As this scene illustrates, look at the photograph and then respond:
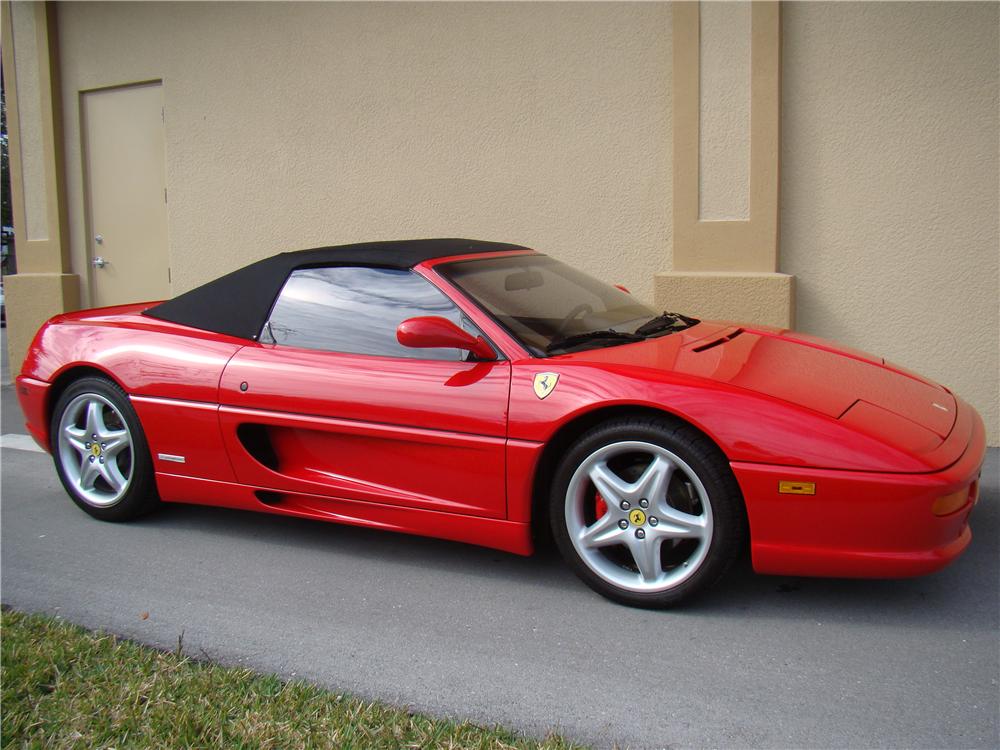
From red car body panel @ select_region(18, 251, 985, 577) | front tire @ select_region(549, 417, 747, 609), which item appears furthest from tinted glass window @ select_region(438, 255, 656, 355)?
front tire @ select_region(549, 417, 747, 609)

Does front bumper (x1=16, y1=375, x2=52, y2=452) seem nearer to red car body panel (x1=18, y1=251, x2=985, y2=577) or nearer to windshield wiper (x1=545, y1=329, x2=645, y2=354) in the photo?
red car body panel (x1=18, y1=251, x2=985, y2=577)

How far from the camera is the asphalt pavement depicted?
2.63m

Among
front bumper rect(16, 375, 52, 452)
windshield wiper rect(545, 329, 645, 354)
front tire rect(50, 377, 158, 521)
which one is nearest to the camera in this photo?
windshield wiper rect(545, 329, 645, 354)

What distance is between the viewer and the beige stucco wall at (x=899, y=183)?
5.31m

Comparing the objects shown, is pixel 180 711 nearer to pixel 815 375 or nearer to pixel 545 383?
pixel 545 383

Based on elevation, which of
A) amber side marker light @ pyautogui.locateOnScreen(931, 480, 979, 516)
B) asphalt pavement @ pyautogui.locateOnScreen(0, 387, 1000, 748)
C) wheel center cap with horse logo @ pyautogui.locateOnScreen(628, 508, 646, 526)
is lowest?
asphalt pavement @ pyautogui.locateOnScreen(0, 387, 1000, 748)

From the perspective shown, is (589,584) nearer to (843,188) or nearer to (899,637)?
(899,637)

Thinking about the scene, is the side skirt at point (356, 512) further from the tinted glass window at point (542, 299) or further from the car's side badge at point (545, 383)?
the tinted glass window at point (542, 299)

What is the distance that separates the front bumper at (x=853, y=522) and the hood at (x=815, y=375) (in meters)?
0.17

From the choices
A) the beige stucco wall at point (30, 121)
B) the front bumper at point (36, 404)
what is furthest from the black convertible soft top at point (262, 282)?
the beige stucco wall at point (30, 121)

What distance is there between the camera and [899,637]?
3047 millimetres

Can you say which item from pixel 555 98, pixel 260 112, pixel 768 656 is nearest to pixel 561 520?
pixel 768 656

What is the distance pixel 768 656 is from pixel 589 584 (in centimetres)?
68

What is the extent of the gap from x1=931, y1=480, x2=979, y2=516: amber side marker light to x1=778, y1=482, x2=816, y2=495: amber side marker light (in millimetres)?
363
